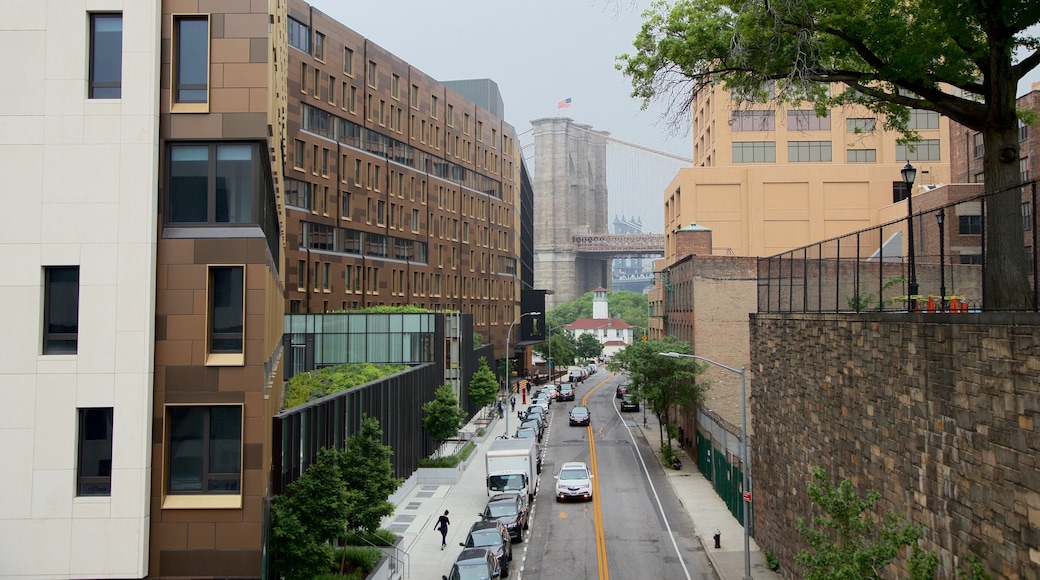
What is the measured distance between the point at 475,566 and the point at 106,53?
16.3m

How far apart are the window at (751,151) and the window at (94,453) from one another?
6514 centimetres

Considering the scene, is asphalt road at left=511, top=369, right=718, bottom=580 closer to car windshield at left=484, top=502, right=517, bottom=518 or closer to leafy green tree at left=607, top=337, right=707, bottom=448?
car windshield at left=484, top=502, right=517, bottom=518

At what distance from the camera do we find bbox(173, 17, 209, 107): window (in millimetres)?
18031

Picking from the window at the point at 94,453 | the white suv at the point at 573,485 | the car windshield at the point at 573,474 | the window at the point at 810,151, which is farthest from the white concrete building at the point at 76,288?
the window at the point at 810,151

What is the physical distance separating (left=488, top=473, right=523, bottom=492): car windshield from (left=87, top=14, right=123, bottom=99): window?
25226mm

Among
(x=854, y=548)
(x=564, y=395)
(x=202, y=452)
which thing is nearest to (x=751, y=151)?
(x=564, y=395)

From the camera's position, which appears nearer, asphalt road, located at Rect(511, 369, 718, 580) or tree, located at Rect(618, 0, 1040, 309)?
tree, located at Rect(618, 0, 1040, 309)

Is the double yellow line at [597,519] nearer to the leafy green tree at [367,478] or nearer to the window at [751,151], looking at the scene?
the leafy green tree at [367,478]

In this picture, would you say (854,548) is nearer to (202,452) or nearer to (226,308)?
(202,452)

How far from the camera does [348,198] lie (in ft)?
219

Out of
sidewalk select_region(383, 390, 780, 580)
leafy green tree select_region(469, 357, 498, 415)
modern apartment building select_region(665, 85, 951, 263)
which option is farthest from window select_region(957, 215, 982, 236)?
modern apartment building select_region(665, 85, 951, 263)

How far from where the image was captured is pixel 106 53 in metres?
17.7

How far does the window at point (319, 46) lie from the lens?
2443 inches

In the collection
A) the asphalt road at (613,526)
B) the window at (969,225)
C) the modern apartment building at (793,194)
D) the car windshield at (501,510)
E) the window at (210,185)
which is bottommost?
the asphalt road at (613,526)
